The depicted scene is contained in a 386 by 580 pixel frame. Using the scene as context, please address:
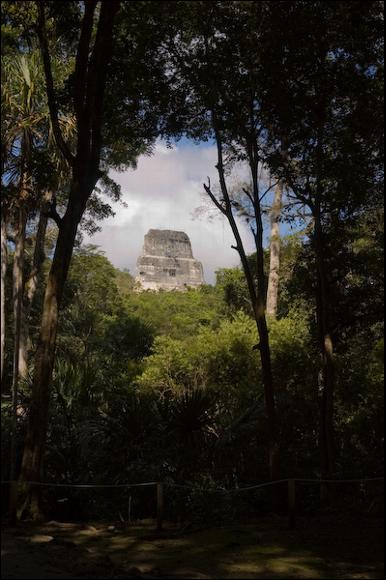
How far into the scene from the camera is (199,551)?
6492 millimetres

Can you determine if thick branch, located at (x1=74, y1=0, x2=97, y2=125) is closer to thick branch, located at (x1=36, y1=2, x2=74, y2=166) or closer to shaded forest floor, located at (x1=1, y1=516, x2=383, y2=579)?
thick branch, located at (x1=36, y1=2, x2=74, y2=166)

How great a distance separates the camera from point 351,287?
39.8ft

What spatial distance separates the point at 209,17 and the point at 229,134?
229 centimetres

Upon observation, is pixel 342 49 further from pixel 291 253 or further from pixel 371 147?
pixel 291 253

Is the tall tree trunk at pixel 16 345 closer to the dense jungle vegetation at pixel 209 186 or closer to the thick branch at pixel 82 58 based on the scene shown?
the dense jungle vegetation at pixel 209 186

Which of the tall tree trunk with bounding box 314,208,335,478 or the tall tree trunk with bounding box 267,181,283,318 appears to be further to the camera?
the tall tree trunk with bounding box 267,181,283,318

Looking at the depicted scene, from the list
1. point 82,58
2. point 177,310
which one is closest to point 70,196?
point 82,58

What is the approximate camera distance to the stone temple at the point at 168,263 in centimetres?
7888

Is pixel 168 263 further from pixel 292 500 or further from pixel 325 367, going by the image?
pixel 292 500

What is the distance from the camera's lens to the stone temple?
78.9 meters

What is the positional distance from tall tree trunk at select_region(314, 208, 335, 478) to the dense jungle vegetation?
37 mm

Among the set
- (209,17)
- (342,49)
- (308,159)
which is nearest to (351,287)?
(308,159)

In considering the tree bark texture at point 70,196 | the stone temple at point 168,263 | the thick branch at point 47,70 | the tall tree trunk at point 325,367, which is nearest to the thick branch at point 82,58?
the tree bark texture at point 70,196

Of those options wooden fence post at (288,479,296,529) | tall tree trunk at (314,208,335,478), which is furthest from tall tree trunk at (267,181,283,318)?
wooden fence post at (288,479,296,529)
